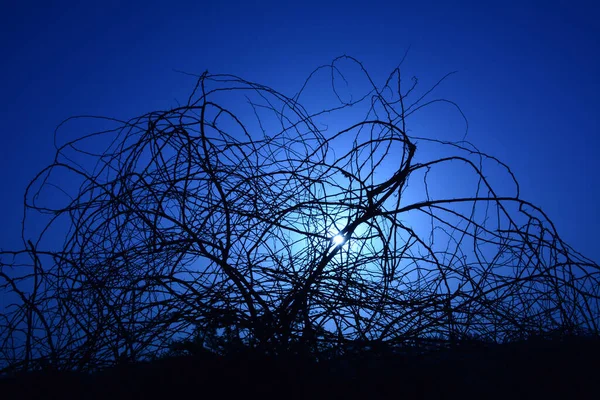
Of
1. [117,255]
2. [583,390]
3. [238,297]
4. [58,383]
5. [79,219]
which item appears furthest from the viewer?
[79,219]

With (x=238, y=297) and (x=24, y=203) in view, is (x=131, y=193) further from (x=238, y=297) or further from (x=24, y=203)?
(x=238, y=297)

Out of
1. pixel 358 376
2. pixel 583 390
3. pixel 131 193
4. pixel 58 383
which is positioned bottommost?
pixel 583 390

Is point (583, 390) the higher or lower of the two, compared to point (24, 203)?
lower

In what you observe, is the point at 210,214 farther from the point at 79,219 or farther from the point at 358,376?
the point at 358,376

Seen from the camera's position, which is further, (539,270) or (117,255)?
(539,270)

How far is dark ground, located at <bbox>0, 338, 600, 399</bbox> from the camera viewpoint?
1.08 m

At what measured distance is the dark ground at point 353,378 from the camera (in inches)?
42.6

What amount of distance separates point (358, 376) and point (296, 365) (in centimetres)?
20

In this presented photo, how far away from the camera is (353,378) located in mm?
1179

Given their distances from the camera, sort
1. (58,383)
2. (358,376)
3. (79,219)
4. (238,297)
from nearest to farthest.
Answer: (358,376) → (58,383) → (238,297) → (79,219)

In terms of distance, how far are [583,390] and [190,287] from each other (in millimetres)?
1331

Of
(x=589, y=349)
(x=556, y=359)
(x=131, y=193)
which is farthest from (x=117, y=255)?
(x=589, y=349)

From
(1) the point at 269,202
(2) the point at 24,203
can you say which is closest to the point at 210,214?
(1) the point at 269,202

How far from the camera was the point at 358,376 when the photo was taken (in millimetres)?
1192
